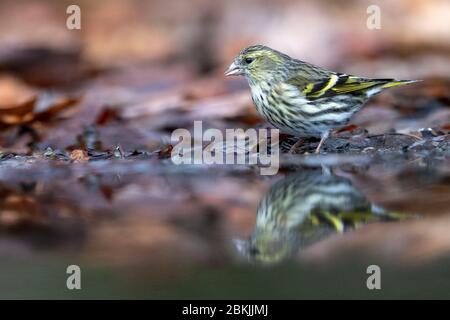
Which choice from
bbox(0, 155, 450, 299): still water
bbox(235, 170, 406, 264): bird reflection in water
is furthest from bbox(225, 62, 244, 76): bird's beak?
bbox(235, 170, 406, 264): bird reflection in water

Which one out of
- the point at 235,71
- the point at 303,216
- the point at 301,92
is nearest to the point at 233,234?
the point at 303,216

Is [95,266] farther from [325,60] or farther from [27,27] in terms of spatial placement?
[27,27]

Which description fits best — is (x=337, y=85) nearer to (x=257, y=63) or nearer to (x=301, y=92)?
(x=301, y=92)

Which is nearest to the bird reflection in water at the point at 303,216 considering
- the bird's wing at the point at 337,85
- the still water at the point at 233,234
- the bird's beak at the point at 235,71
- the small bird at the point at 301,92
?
the still water at the point at 233,234

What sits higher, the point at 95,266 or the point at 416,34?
the point at 416,34

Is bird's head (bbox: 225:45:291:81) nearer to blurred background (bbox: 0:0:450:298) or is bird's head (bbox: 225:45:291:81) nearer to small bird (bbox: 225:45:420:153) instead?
small bird (bbox: 225:45:420:153)

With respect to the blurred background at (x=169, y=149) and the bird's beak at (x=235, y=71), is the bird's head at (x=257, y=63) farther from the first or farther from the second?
the blurred background at (x=169, y=149)
